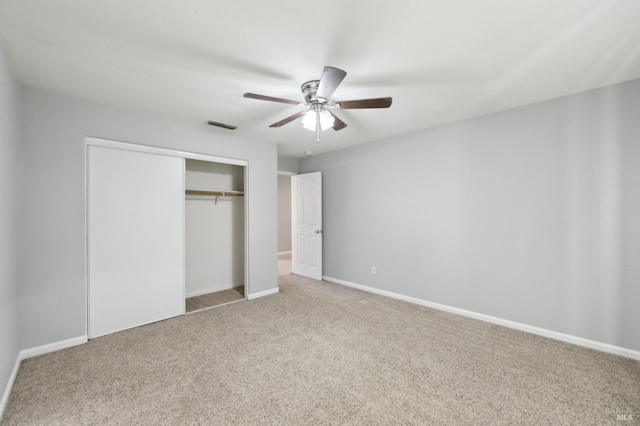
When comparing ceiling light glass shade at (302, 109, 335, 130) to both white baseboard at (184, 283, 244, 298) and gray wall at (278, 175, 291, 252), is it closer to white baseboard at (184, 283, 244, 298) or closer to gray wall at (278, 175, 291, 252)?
white baseboard at (184, 283, 244, 298)

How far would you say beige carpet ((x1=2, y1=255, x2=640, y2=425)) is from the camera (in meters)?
1.72

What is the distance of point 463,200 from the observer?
336cm

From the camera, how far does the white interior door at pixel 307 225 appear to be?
506 cm

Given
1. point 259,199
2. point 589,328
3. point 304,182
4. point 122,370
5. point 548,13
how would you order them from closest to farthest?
1. point 548,13
2. point 122,370
3. point 589,328
4. point 259,199
5. point 304,182

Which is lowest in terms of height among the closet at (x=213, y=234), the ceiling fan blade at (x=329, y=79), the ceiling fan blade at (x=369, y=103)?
the closet at (x=213, y=234)

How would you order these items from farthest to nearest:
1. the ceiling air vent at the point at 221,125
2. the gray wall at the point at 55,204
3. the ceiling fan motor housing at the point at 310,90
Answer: the ceiling air vent at the point at 221,125 < the gray wall at the point at 55,204 < the ceiling fan motor housing at the point at 310,90

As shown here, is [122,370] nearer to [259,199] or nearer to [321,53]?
[259,199]

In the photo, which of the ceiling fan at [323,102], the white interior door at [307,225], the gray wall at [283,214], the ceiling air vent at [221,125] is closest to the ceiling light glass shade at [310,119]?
the ceiling fan at [323,102]

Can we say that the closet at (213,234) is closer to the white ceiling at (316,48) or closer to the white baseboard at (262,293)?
the white baseboard at (262,293)

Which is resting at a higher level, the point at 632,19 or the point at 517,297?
the point at 632,19

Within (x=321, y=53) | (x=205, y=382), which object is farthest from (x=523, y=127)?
(x=205, y=382)

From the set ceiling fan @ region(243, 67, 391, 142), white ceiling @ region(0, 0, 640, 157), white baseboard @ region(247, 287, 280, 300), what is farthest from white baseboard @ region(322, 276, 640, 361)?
ceiling fan @ region(243, 67, 391, 142)

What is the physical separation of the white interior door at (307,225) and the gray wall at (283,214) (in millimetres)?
2598

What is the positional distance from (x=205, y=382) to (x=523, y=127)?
3901 millimetres
